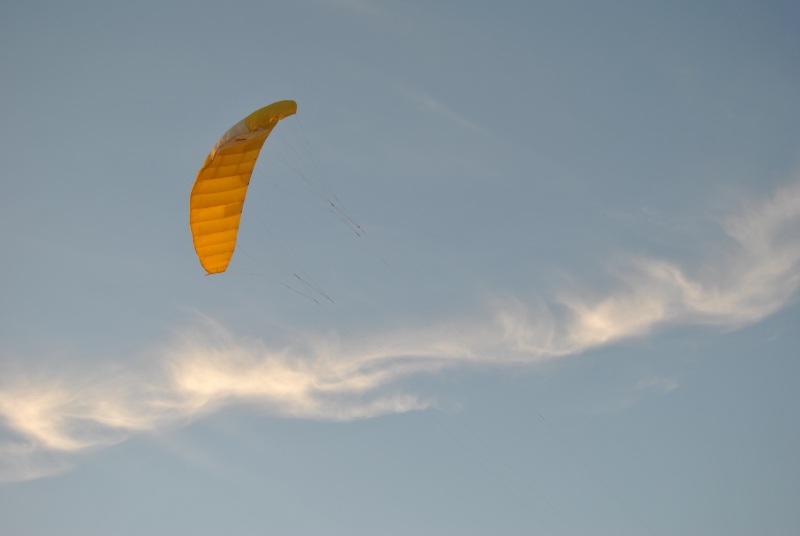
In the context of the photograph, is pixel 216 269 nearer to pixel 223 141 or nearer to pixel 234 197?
pixel 234 197

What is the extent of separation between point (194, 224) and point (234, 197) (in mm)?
2059

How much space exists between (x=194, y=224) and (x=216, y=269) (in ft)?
8.16

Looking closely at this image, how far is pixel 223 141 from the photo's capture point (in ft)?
145

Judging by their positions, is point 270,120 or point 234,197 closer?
point 270,120

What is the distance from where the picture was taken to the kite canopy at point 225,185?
146 ft

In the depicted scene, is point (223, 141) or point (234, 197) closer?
point (223, 141)

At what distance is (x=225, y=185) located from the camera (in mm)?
47344

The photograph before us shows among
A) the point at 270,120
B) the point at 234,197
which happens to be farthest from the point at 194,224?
the point at 270,120

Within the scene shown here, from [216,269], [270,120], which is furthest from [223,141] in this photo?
[216,269]

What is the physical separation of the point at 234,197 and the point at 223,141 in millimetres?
4063

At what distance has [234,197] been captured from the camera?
4784 cm

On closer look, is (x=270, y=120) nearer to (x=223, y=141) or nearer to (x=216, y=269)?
(x=223, y=141)

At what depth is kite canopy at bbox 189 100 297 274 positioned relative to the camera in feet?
146

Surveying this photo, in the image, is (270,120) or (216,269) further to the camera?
(216,269)
